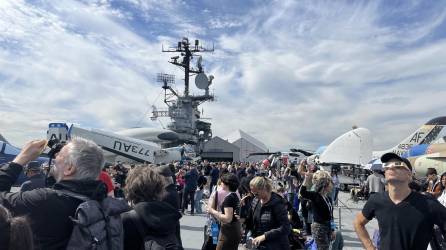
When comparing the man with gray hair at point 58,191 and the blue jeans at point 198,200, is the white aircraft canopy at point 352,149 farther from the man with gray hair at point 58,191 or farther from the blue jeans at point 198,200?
the man with gray hair at point 58,191

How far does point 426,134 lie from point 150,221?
110 ft

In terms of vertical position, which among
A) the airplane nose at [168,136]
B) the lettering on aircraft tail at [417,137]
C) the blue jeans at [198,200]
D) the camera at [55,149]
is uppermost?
the airplane nose at [168,136]

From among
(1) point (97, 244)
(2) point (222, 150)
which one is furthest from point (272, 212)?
(2) point (222, 150)

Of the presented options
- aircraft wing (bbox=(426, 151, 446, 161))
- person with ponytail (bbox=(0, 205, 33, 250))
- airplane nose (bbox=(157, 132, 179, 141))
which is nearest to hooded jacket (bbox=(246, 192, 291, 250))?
person with ponytail (bbox=(0, 205, 33, 250))

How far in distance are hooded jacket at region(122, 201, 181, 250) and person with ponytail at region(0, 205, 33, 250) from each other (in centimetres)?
126

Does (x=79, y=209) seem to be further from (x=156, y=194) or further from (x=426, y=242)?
(x=426, y=242)

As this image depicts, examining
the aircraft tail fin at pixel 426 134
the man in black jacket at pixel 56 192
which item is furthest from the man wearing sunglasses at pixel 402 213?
the aircraft tail fin at pixel 426 134

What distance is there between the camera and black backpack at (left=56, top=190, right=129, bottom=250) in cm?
226

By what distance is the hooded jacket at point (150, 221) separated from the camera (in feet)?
9.37

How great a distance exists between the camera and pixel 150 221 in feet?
10.1

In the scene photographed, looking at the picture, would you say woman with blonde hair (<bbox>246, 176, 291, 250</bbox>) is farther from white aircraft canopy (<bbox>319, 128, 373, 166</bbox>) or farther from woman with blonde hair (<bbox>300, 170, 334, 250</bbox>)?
white aircraft canopy (<bbox>319, 128, 373, 166</bbox>)

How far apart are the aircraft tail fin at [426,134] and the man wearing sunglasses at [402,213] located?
30724 millimetres

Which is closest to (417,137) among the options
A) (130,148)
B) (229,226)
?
(130,148)

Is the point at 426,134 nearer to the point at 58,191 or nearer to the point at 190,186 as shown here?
the point at 190,186
